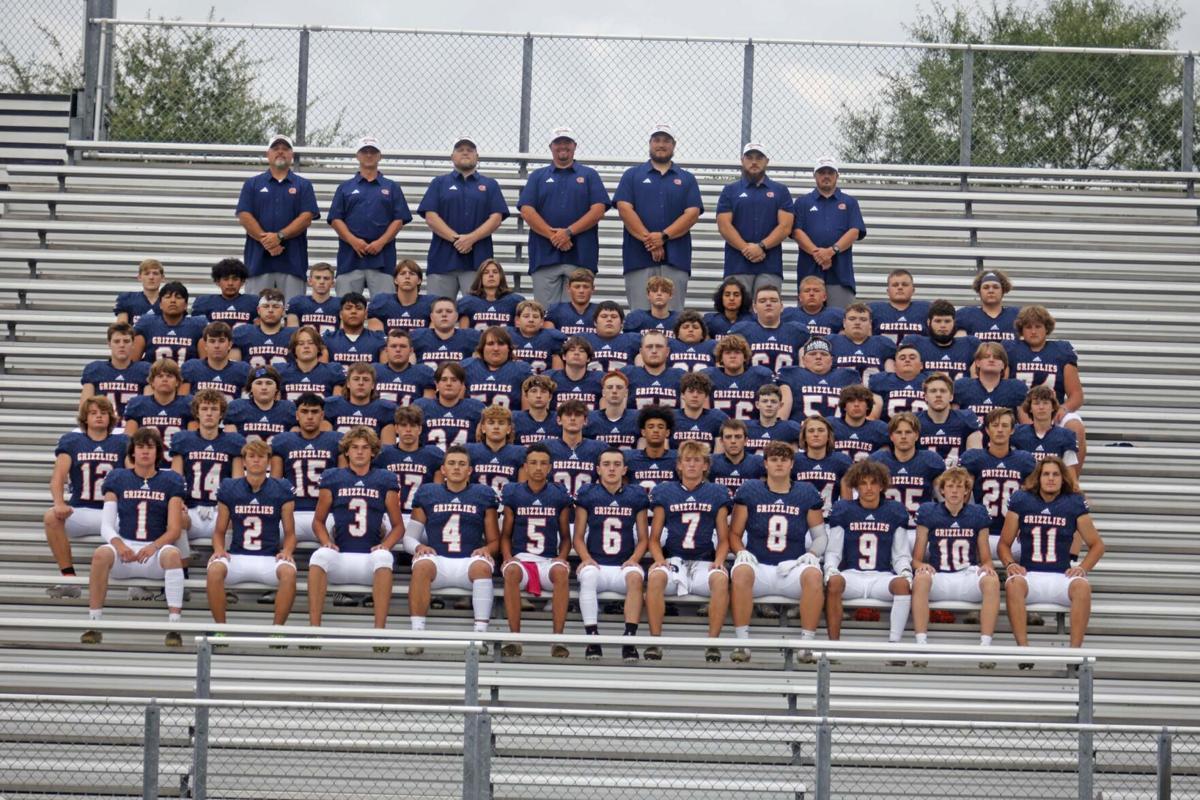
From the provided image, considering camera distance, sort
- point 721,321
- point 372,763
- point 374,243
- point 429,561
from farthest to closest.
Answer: point 374,243, point 721,321, point 429,561, point 372,763

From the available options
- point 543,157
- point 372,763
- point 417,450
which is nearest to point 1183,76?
point 543,157

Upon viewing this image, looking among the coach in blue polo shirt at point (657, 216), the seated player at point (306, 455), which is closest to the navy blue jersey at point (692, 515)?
the seated player at point (306, 455)

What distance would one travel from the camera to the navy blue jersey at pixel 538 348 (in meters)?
10.8

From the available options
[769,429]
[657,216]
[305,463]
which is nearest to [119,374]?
[305,463]

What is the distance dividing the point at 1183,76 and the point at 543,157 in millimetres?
4701

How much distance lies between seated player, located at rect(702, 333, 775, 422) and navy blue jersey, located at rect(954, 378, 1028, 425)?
1.05 meters

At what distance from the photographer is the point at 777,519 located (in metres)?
9.41

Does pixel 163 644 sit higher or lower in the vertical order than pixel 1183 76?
lower

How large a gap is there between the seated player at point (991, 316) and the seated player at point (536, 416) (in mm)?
2560

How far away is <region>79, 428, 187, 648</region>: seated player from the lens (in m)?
9.38

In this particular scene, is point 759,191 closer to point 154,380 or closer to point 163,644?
point 154,380

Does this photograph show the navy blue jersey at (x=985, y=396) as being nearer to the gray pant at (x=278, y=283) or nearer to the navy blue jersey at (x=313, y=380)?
the navy blue jersey at (x=313, y=380)

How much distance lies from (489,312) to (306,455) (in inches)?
66.1

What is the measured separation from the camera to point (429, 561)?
30.2 ft
